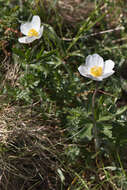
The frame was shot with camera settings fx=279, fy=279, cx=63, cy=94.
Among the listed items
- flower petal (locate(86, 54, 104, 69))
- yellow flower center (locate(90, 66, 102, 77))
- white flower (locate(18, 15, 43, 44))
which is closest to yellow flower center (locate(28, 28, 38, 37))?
white flower (locate(18, 15, 43, 44))

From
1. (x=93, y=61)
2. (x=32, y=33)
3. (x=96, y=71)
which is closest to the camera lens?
(x=96, y=71)

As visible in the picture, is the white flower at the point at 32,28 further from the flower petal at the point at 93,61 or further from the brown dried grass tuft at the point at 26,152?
the brown dried grass tuft at the point at 26,152

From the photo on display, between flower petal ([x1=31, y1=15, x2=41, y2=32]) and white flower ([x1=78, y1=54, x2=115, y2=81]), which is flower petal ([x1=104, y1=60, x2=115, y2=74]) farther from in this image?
flower petal ([x1=31, y1=15, x2=41, y2=32])

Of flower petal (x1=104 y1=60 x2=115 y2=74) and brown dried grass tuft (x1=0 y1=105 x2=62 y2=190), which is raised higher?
flower petal (x1=104 y1=60 x2=115 y2=74)

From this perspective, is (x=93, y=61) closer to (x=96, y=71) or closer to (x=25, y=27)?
(x=96, y=71)

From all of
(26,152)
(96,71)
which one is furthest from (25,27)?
(26,152)

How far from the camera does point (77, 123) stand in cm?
250

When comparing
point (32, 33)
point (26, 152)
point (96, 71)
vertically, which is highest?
point (32, 33)

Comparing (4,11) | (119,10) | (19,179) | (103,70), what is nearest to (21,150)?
(19,179)

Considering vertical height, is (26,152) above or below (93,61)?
below

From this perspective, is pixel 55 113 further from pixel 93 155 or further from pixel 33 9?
pixel 33 9

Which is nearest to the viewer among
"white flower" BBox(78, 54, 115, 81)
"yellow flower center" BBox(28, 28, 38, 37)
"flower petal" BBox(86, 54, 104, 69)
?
"white flower" BBox(78, 54, 115, 81)

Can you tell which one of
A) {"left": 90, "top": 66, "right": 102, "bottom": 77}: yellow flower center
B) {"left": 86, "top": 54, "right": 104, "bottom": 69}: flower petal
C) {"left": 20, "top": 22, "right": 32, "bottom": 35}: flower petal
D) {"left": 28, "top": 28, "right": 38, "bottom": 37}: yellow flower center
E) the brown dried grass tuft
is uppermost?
{"left": 20, "top": 22, "right": 32, "bottom": 35}: flower petal

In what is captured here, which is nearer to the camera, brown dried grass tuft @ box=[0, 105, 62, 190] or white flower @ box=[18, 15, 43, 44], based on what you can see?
brown dried grass tuft @ box=[0, 105, 62, 190]
